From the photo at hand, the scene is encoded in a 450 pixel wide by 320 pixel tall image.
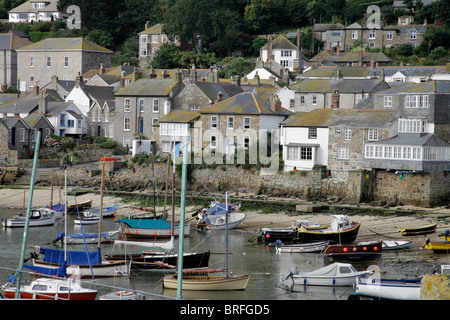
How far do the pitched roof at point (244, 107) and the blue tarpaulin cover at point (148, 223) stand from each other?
14.4 metres

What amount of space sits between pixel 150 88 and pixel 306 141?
16.9 metres

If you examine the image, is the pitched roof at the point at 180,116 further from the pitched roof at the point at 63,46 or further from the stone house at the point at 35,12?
the stone house at the point at 35,12

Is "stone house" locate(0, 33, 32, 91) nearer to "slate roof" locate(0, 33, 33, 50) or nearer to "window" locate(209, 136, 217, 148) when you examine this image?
"slate roof" locate(0, 33, 33, 50)

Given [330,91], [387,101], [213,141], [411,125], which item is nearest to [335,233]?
[411,125]

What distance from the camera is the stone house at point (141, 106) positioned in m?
59.7

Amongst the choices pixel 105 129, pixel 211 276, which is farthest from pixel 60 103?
pixel 211 276

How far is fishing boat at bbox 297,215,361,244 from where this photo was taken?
36.1 meters

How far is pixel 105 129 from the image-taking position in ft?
211

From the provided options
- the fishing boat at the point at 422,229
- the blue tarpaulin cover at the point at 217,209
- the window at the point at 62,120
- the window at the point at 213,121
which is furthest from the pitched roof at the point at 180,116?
the fishing boat at the point at 422,229

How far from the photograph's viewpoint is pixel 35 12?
10806 cm

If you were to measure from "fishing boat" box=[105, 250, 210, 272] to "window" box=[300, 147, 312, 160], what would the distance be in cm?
1867

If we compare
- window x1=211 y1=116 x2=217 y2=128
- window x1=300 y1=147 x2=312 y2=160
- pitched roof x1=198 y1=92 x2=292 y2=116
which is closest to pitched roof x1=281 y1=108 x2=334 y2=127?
window x1=300 y1=147 x2=312 y2=160

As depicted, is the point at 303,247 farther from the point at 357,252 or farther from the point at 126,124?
the point at 126,124

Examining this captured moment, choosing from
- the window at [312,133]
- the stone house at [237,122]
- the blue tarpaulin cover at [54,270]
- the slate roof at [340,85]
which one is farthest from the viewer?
the slate roof at [340,85]
